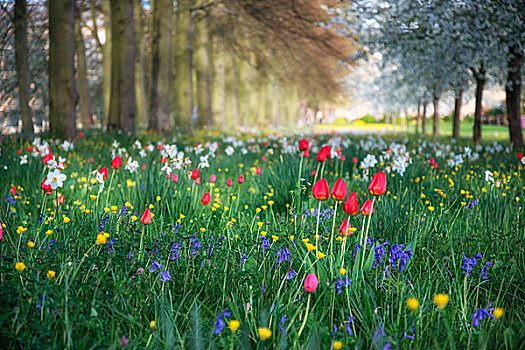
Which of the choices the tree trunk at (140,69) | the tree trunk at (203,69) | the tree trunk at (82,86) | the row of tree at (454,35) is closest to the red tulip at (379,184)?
the row of tree at (454,35)

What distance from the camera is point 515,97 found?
1141 cm

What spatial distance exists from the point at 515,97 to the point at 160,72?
9.38 meters

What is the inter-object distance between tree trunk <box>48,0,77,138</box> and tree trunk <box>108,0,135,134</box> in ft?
6.85

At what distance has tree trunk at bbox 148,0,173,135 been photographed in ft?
40.2

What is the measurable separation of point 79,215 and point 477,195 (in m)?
3.42

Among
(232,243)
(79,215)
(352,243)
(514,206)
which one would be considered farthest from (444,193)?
(79,215)

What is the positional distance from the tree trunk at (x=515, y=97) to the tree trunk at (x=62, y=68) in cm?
989

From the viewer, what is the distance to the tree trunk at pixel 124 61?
1097 centimetres

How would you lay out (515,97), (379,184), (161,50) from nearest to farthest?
(379,184) → (515,97) → (161,50)

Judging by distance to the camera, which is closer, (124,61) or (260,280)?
(260,280)

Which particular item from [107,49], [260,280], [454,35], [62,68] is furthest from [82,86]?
[260,280]

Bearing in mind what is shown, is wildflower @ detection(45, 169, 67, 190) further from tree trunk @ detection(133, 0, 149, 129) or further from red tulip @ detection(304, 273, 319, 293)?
tree trunk @ detection(133, 0, 149, 129)

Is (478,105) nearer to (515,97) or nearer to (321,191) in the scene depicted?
(515,97)

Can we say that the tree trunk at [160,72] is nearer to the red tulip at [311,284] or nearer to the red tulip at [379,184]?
the red tulip at [379,184]
